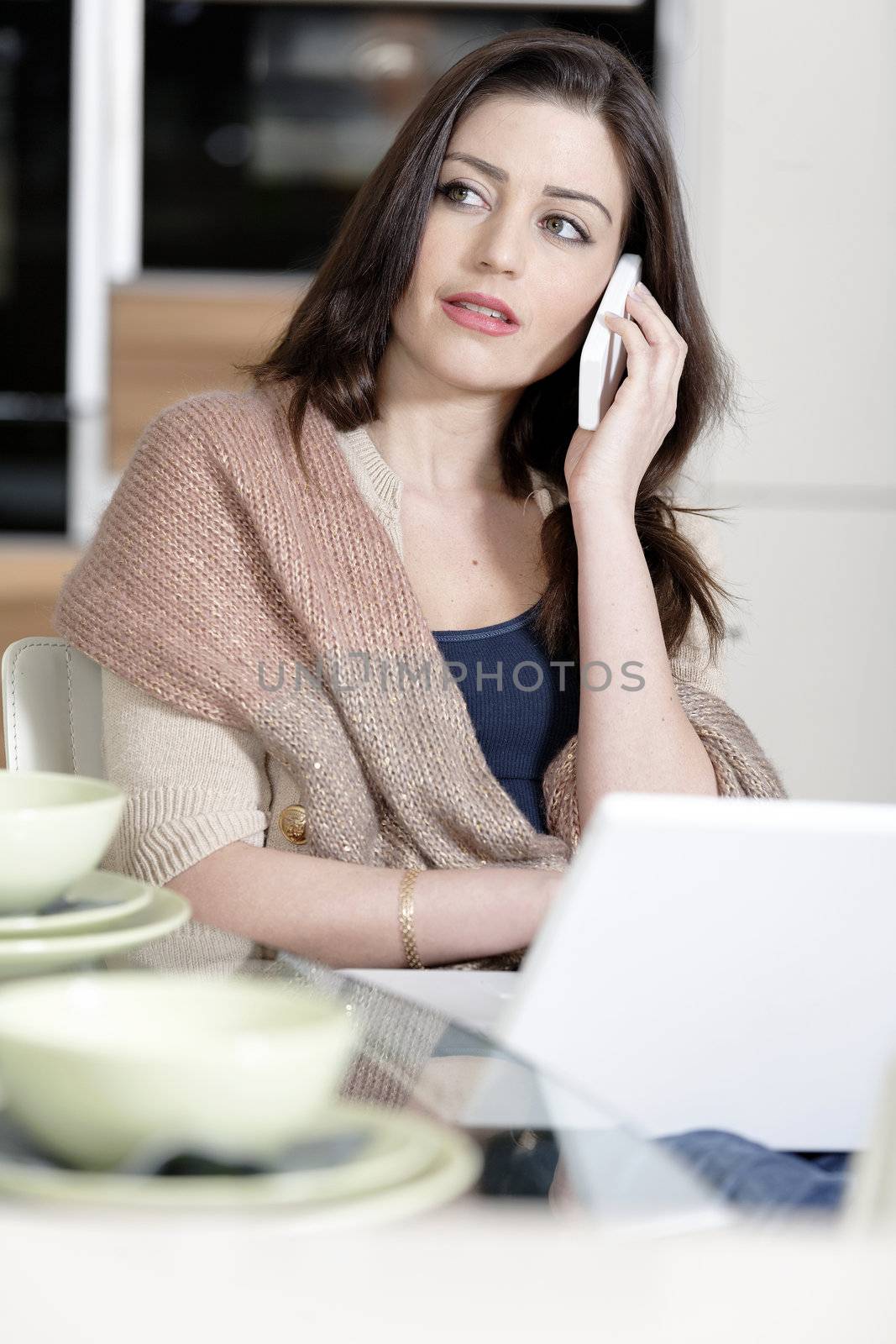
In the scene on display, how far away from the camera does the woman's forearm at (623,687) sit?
4.82 ft

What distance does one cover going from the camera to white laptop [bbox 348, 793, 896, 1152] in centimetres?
70

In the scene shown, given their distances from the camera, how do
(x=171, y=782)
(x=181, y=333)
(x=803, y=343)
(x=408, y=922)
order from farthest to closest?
1. (x=181, y=333)
2. (x=803, y=343)
3. (x=171, y=782)
4. (x=408, y=922)

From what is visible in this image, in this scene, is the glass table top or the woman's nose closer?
the glass table top

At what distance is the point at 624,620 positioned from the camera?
59.2 inches

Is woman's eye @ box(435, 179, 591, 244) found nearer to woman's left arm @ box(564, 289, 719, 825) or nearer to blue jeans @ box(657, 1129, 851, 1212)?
woman's left arm @ box(564, 289, 719, 825)

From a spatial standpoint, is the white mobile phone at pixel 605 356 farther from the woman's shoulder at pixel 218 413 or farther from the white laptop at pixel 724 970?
the white laptop at pixel 724 970

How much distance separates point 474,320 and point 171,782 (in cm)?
56

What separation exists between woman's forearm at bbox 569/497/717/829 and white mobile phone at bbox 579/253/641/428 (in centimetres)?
12

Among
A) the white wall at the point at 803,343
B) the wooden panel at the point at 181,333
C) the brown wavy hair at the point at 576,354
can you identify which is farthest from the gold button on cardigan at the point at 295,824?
the wooden panel at the point at 181,333

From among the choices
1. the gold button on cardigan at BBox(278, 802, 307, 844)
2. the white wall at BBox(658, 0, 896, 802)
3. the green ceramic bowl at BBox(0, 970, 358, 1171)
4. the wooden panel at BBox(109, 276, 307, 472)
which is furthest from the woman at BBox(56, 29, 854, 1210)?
the wooden panel at BBox(109, 276, 307, 472)

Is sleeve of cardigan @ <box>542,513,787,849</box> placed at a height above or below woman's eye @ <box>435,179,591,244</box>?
below

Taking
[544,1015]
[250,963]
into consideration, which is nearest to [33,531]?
[250,963]

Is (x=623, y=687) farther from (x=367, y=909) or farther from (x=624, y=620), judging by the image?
(x=367, y=909)

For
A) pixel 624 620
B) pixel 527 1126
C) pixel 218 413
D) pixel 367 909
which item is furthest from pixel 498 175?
pixel 527 1126
